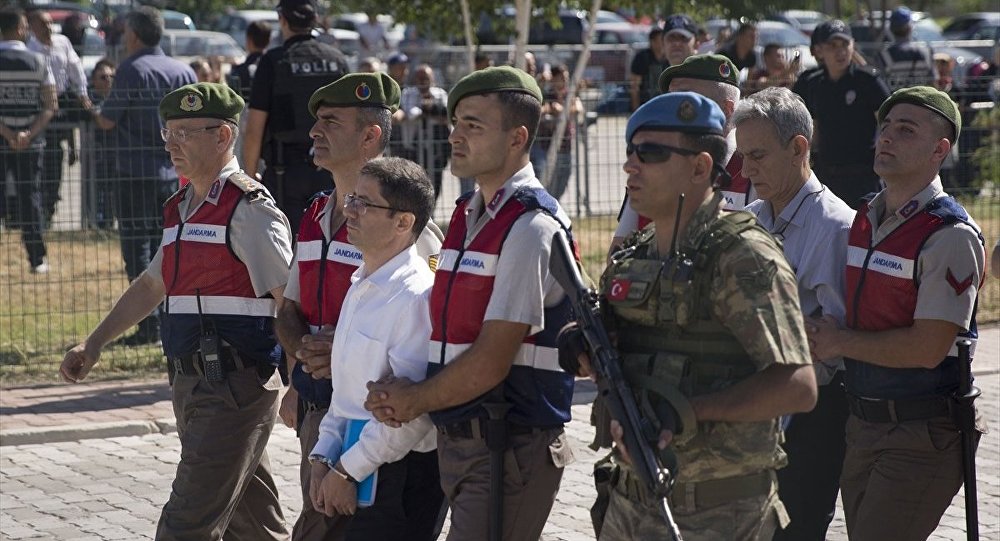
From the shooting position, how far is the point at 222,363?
5441 millimetres

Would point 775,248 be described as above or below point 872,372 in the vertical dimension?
above

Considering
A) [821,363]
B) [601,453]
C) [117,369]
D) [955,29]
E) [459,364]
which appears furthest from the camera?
[955,29]

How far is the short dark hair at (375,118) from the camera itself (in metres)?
5.34

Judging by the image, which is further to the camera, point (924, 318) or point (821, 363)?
point (821, 363)

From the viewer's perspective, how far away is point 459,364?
4.26m

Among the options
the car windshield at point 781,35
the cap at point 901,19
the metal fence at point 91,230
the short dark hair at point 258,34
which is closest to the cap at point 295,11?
the metal fence at point 91,230

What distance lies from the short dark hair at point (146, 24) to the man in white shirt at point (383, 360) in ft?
22.5

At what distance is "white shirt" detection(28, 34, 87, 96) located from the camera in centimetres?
1409

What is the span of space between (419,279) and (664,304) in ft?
4.02

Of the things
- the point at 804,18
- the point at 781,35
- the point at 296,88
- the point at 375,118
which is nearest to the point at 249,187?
the point at 375,118

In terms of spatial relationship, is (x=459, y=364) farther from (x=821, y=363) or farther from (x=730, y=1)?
(x=730, y=1)

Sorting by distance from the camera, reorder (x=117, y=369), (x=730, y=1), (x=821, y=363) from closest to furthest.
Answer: (x=821, y=363) → (x=117, y=369) → (x=730, y=1)

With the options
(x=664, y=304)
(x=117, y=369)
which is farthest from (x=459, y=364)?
(x=117, y=369)

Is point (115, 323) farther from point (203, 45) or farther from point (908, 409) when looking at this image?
point (203, 45)
